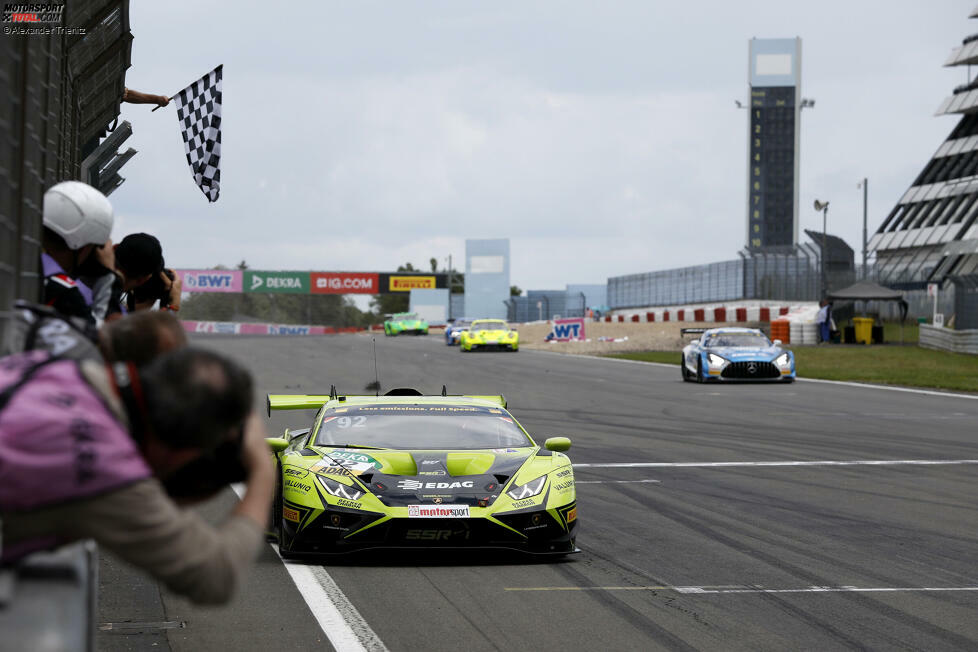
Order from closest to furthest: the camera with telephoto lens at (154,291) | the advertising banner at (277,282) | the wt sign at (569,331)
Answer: the camera with telephoto lens at (154,291) → the wt sign at (569,331) → the advertising banner at (277,282)

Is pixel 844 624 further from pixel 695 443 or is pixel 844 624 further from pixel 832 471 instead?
pixel 695 443

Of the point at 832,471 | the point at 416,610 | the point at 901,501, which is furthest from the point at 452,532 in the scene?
the point at 832,471

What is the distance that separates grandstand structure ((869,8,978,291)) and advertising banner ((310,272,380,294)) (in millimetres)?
32266

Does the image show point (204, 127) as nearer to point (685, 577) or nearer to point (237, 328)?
point (685, 577)

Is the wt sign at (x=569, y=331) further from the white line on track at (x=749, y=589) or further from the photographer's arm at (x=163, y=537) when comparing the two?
the photographer's arm at (x=163, y=537)

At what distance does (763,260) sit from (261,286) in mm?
36619

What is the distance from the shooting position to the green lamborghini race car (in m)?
7.57

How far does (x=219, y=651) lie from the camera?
18.2 feet

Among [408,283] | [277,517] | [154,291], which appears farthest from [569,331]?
[154,291]

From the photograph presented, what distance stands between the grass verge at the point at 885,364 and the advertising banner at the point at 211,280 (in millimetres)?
43475

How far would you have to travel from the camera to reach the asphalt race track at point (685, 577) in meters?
5.84

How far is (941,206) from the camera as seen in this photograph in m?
76.7

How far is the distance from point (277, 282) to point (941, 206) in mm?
40483

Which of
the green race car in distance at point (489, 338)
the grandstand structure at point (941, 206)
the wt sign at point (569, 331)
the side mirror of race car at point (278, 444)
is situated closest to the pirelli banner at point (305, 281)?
the grandstand structure at point (941, 206)
